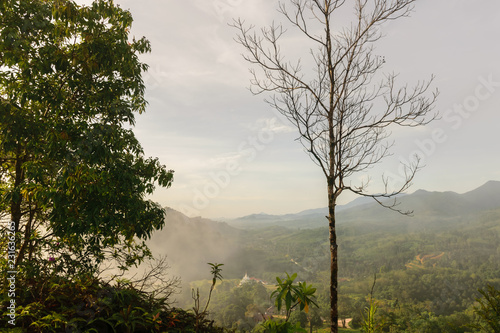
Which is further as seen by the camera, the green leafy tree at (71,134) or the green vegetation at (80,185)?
the green leafy tree at (71,134)

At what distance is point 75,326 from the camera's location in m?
2.56

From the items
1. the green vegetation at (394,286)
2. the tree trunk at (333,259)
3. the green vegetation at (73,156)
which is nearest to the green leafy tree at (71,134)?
the green vegetation at (73,156)

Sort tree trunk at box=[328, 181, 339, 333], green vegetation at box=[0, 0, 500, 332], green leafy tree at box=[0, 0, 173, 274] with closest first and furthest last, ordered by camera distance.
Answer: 1. green vegetation at box=[0, 0, 500, 332]
2. green leafy tree at box=[0, 0, 173, 274]
3. tree trunk at box=[328, 181, 339, 333]

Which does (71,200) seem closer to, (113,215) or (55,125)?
(113,215)

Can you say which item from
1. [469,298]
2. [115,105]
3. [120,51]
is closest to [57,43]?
[120,51]

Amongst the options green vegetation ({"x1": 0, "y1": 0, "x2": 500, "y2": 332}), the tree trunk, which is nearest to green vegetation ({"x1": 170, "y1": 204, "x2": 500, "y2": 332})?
the tree trunk

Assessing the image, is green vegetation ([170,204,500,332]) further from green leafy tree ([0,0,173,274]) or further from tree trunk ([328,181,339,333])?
green leafy tree ([0,0,173,274])

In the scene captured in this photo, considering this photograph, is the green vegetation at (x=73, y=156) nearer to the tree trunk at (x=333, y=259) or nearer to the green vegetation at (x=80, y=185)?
the green vegetation at (x=80, y=185)

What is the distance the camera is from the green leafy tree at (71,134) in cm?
465

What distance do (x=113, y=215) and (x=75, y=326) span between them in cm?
268

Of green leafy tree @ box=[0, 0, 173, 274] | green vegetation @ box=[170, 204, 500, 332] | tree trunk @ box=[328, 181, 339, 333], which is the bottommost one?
green vegetation @ box=[170, 204, 500, 332]

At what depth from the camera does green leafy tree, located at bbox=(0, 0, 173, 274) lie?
15.3ft

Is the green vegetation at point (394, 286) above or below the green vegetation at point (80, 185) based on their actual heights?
below

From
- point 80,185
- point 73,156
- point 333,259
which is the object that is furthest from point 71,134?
point 333,259
